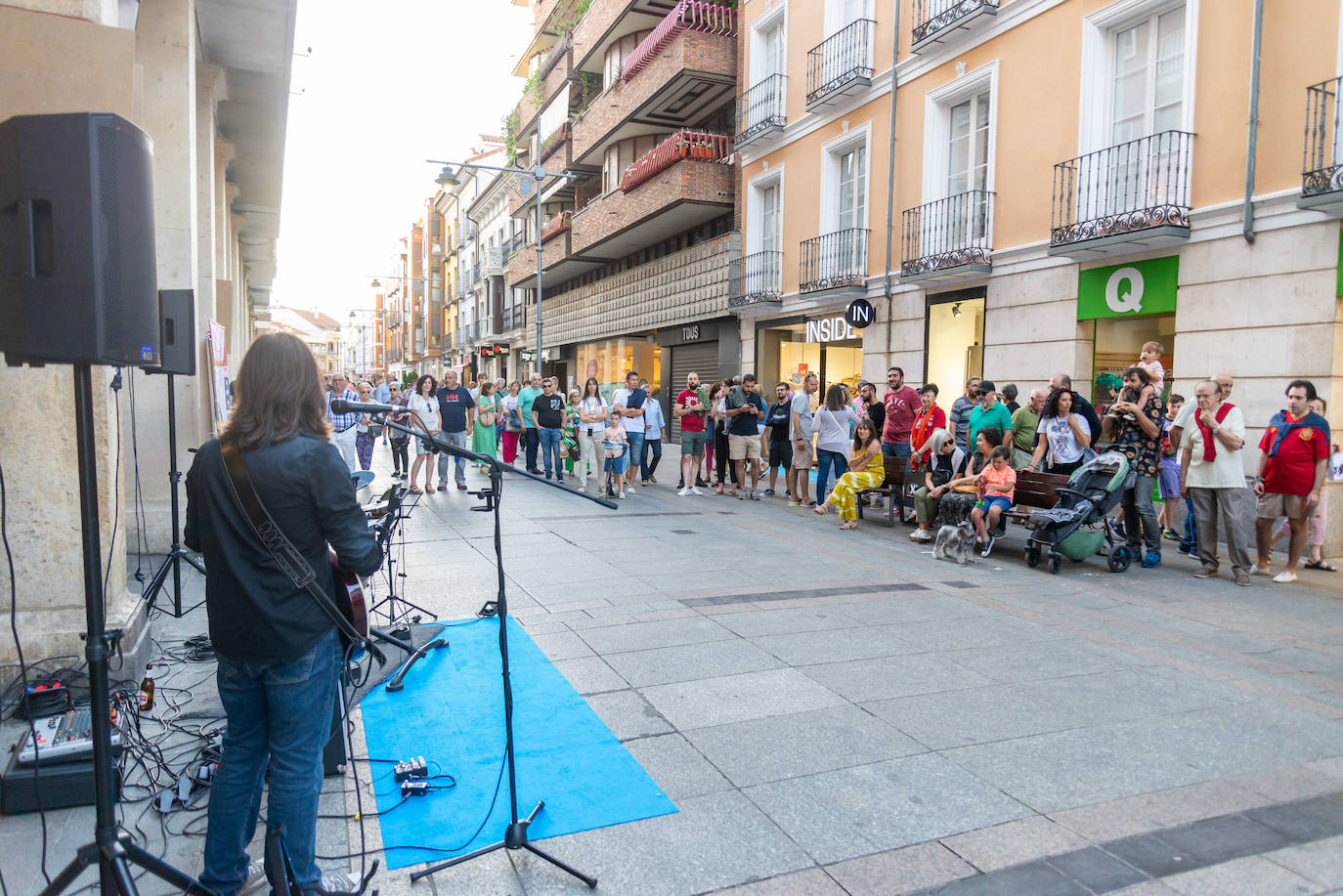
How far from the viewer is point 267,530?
253 cm

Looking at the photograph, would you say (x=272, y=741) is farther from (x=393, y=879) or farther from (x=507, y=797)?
(x=507, y=797)

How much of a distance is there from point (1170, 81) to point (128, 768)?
13.1m

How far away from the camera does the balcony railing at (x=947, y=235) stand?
13766 mm

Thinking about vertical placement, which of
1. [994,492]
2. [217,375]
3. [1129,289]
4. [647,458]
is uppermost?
[1129,289]

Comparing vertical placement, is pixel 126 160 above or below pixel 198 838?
above

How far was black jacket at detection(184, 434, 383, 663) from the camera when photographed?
254cm

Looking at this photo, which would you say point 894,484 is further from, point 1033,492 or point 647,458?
point 647,458

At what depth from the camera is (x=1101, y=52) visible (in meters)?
11.9

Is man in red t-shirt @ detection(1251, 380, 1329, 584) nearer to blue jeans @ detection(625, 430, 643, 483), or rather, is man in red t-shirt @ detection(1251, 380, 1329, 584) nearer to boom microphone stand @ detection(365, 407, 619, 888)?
boom microphone stand @ detection(365, 407, 619, 888)

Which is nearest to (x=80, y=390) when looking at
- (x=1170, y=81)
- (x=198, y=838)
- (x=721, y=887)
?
(x=198, y=838)

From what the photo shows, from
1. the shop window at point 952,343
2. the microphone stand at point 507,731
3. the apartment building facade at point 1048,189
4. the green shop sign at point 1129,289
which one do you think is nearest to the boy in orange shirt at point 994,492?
the apartment building facade at point 1048,189

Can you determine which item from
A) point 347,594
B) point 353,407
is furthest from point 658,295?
point 347,594

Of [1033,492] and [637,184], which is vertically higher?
[637,184]

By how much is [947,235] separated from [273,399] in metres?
13.9
